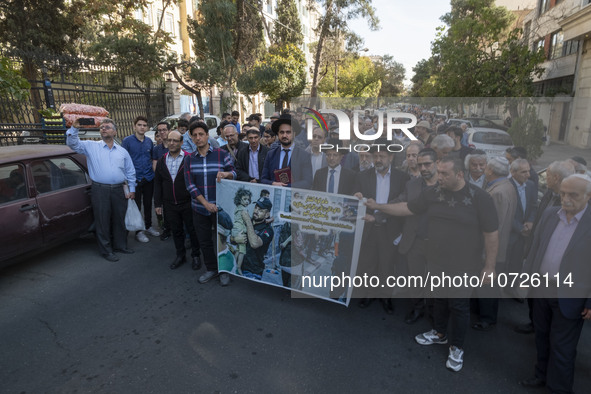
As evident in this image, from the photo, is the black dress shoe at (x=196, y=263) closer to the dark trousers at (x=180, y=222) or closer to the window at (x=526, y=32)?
the dark trousers at (x=180, y=222)

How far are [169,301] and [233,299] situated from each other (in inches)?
29.5

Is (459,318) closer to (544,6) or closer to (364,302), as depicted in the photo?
(364,302)

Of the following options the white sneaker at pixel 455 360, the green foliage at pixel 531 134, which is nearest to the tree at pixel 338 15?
the green foliage at pixel 531 134

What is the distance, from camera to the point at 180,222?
5.13m

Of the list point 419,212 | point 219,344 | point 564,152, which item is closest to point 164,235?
point 219,344

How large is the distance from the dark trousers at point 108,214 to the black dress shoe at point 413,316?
171 inches

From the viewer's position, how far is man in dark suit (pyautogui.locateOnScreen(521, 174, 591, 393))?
102 inches

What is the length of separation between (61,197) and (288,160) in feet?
10.8

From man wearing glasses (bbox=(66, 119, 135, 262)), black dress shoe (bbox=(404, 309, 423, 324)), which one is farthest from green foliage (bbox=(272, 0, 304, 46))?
black dress shoe (bbox=(404, 309, 423, 324))

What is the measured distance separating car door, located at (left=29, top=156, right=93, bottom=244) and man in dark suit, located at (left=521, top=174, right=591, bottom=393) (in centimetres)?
567

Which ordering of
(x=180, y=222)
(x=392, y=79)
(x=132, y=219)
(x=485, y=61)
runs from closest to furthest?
(x=180, y=222) → (x=132, y=219) → (x=485, y=61) → (x=392, y=79)

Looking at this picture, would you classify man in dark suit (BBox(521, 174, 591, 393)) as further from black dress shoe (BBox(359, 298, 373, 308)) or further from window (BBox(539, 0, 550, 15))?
window (BBox(539, 0, 550, 15))

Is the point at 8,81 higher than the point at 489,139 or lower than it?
higher

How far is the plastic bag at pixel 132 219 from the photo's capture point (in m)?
5.57
